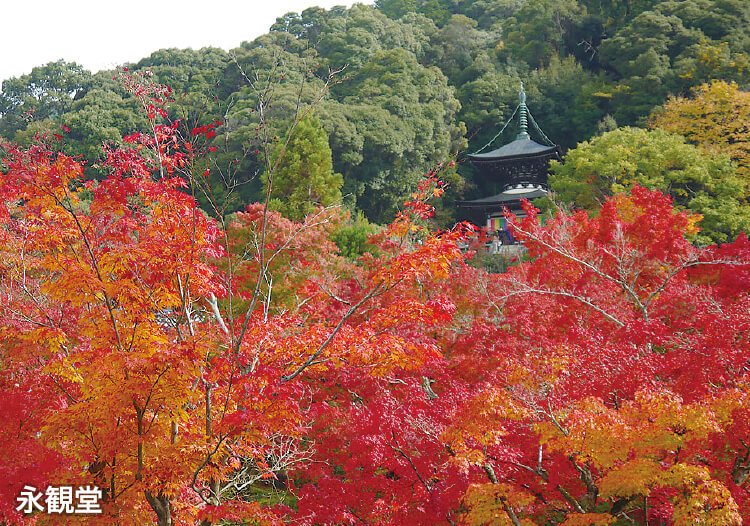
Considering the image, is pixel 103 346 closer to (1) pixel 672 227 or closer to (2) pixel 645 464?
(2) pixel 645 464

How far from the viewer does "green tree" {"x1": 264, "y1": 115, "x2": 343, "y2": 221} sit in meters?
23.5

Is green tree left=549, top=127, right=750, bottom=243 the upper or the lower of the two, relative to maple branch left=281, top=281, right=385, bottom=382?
lower

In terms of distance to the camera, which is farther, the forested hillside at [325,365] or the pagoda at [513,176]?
the pagoda at [513,176]

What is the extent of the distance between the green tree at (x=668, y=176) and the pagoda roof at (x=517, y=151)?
610 cm

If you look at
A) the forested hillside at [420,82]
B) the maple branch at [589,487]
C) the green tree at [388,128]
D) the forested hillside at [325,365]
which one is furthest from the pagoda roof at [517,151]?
the maple branch at [589,487]

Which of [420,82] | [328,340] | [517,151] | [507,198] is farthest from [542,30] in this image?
[328,340]

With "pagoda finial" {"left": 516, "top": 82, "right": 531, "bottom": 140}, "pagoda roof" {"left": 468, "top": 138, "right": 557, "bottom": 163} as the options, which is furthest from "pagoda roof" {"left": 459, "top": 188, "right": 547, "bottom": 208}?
"pagoda finial" {"left": 516, "top": 82, "right": 531, "bottom": 140}

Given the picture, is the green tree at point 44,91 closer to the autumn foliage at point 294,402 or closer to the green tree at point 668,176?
the green tree at point 668,176

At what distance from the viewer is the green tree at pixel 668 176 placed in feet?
59.5

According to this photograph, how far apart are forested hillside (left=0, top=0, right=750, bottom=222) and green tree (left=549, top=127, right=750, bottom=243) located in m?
7.91

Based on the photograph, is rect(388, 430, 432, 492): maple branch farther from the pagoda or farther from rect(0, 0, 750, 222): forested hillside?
the pagoda

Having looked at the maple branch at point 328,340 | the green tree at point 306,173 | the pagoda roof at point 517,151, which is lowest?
the pagoda roof at point 517,151

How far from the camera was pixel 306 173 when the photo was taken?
79.2 feet

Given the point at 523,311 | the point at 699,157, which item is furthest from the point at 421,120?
the point at 523,311
